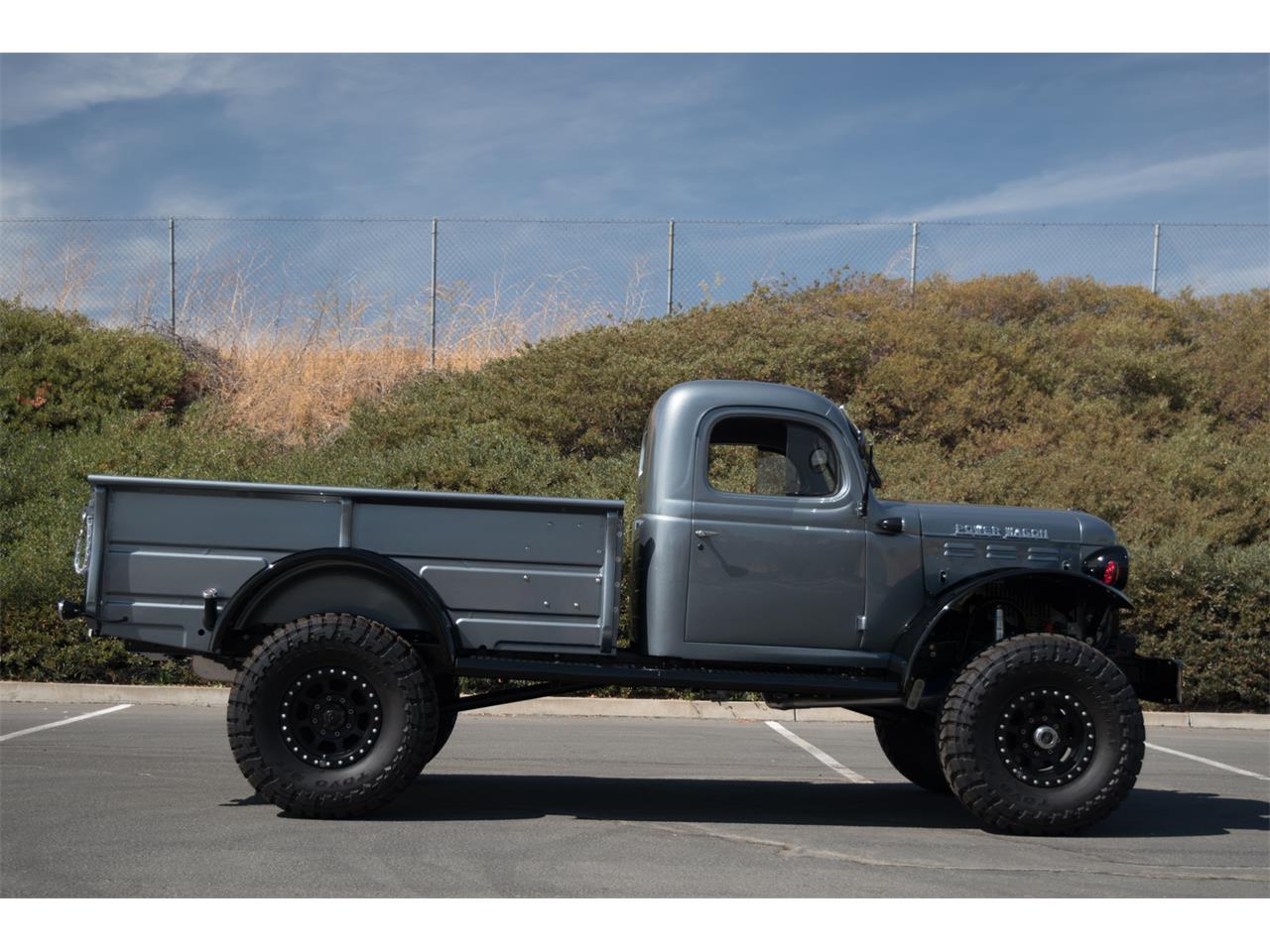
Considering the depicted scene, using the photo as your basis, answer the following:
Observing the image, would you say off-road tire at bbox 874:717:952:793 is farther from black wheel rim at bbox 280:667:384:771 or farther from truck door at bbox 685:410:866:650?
black wheel rim at bbox 280:667:384:771

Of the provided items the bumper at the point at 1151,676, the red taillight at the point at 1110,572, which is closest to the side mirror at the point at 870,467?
the red taillight at the point at 1110,572

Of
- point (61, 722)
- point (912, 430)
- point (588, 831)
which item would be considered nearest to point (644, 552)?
point (588, 831)

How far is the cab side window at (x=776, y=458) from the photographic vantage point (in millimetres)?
7277

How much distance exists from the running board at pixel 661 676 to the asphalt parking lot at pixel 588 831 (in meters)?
0.76

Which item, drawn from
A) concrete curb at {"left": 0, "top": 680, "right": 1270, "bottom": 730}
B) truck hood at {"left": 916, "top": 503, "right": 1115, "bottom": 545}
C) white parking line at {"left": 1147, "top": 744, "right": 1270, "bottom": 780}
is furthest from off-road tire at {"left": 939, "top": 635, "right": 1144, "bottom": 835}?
concrete curb at {"left": 0, "top": 680, "right": 1270, "bottom": 730}

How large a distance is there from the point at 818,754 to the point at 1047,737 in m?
3.33

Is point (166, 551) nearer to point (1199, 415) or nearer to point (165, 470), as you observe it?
point (165, 470)

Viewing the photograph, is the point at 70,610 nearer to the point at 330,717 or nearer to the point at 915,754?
the point at 330,717

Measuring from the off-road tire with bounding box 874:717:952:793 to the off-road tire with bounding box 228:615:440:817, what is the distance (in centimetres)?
319

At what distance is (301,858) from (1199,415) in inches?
712

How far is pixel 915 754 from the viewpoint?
329 inches

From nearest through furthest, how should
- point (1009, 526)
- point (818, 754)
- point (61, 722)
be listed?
point (1009, 526) → point (818, 754) → point (61, 722)

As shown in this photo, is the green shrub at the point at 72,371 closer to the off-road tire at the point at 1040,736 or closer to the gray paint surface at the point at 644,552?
the gray paint surface at the point at 644,552

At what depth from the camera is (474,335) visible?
2191 centimetres
